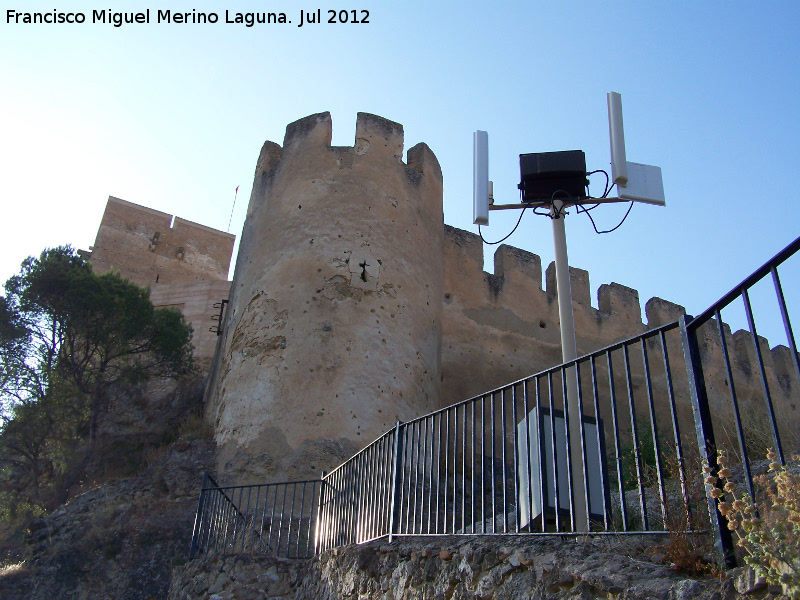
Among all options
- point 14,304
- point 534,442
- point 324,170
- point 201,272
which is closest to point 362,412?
point 324,170

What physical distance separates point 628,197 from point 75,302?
1207 cm

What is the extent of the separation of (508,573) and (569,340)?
10.9 feet

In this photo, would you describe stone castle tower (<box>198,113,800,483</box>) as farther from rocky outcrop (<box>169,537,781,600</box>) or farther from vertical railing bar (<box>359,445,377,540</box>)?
rocky outcrop (<box>169,537,781,600</box>)

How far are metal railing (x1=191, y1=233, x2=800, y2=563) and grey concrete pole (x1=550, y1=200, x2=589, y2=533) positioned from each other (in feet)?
0.09

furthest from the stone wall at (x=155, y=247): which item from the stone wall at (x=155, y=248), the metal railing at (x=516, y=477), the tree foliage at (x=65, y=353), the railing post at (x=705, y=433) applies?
the railing post at (x=705, y=433)

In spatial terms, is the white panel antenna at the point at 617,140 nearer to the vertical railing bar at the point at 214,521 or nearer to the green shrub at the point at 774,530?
the green shrub at the point at 774,530

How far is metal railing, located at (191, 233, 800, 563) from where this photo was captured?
112 inches

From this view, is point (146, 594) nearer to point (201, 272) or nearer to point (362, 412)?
point (362, 412)

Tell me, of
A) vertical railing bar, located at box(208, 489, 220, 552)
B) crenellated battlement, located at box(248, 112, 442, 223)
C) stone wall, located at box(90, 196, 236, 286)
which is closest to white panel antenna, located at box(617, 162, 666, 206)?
crenellated battlement, located at box(248, 112, 442, 223)

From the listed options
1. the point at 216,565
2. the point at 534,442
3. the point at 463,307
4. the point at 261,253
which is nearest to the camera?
the point at 534,442

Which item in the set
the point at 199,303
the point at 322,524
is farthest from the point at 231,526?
the point at 199,303

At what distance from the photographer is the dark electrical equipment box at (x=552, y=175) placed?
7246mm

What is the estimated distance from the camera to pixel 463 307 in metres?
14.2

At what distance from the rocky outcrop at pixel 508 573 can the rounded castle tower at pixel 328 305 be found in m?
4.04
